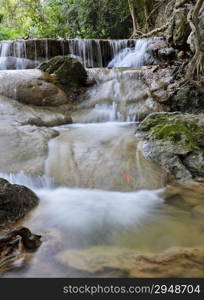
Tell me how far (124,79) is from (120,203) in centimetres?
535

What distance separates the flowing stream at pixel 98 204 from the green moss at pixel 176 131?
0.44 metres

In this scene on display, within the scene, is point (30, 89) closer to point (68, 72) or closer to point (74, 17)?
point (68, 72)

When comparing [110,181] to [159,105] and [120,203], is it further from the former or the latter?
[159,105]

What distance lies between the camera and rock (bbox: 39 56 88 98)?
776 cm

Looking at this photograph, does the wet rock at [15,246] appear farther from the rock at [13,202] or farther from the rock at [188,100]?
the rock at [188,100]

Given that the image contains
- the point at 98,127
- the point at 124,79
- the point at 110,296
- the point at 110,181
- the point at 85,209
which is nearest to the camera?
the point at 110,296

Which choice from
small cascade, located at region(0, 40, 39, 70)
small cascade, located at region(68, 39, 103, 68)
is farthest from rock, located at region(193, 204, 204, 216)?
small cascade, located at region(68, 39, 103, 68)

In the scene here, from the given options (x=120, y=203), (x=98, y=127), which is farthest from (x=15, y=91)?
(x=120, y=203)

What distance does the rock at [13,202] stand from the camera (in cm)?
297

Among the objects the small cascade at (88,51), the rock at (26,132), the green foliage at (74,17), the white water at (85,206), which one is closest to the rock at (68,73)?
the rock at (26,132)

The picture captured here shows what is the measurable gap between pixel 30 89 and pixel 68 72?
1403 millimetres

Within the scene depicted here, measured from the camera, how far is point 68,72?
7.79 m

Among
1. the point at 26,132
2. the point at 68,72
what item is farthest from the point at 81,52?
the point at 26,132

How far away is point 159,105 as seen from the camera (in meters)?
6.99
